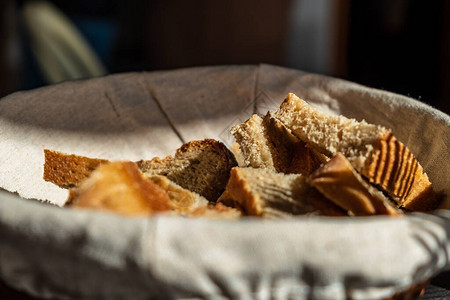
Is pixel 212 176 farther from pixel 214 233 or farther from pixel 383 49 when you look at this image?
pixel 383 49

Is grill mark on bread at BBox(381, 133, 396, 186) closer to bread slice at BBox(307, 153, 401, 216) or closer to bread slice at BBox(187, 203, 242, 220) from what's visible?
bread slice at BBox(307, 153, 401, 216)

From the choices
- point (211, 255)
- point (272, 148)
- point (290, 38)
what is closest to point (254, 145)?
point (272, 148)

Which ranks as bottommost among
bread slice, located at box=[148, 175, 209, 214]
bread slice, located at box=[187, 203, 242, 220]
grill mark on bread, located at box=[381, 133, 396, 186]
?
bread slice, located at box=[148, 175, 209, 214]

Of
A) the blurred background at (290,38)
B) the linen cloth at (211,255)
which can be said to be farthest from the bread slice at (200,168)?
the blurred background at (290,38)

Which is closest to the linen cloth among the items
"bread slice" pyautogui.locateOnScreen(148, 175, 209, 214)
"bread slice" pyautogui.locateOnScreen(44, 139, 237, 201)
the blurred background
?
"bread slice" pyautogui.locateOnScreen(148, 175, 209, 214)

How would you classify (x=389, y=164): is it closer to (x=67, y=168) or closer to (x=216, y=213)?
(x=216, y=213)

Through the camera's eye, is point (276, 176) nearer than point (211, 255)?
No

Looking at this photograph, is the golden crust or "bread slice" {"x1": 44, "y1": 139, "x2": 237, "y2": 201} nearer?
the golden crust

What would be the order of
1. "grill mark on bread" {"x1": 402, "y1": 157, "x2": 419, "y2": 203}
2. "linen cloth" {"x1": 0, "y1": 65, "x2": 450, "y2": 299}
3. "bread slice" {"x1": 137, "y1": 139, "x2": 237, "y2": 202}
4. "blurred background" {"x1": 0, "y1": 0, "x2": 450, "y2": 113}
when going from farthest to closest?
"blurred background" {"x1": 0, "y1": 0, "x2": 450, "y2": 113}
"bread slice" {"x1": 137, "y1": 139, "x2": 237, "y2": 202}
"grill mark on bread" {"x1": 402, "y1": 157, "x2": 419, "y2": 203}
"linen cloth" {"x1": 0, "y1": 65, "x2": 450, "y2": 299}
